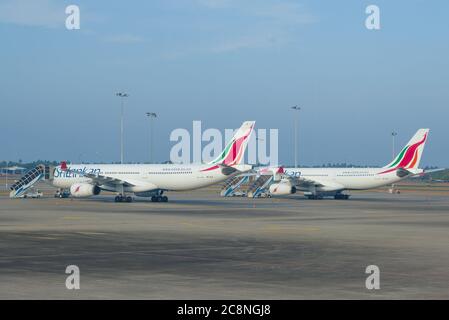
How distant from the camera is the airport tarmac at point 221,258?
19781mm

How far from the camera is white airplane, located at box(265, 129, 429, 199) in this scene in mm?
89938

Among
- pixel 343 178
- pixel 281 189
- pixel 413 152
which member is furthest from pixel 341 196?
pixel 413 152

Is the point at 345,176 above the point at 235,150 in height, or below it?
below

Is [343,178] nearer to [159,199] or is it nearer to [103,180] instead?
[159,199]

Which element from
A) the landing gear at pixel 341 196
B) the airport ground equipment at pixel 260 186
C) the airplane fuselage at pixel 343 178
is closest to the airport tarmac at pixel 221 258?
the airplane fuselage at pixel 343 178

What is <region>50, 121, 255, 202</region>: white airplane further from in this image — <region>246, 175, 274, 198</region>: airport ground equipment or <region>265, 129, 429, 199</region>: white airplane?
<region>246, 175, 274, 198</region>: airport ground equipment

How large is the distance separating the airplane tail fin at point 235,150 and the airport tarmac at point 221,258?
29008mm

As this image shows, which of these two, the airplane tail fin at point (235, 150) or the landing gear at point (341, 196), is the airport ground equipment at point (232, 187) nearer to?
the landing gear at point (341, 196)

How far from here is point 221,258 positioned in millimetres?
27375

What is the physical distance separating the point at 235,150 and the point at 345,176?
845 inches

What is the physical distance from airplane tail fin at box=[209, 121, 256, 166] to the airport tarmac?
29.0 metres

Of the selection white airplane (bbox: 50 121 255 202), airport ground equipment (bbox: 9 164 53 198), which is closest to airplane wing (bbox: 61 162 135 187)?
white airplane (bbox: 50 121 255 202)
